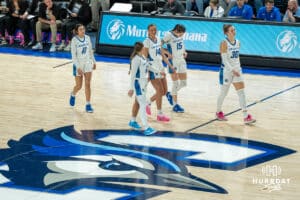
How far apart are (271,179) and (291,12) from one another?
392 inches

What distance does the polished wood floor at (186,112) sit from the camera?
10.6 metres

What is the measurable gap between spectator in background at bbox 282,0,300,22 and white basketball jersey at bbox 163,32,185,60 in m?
6.08

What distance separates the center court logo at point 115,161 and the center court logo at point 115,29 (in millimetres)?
7774

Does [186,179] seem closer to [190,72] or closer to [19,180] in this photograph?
[19,180]

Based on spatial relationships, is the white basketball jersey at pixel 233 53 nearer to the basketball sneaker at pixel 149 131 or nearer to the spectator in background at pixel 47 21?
the basketball sneaker at pixel 149 131

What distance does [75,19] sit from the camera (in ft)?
Answer: 71.5

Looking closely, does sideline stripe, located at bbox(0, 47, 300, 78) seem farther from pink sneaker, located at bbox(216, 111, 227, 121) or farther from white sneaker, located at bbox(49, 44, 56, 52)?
pink sneaker, located at bbox(216, 111, 227, 121)

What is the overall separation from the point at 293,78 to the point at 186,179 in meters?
8.38

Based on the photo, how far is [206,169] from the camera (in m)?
11.0

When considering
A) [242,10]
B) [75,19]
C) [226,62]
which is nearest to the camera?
[226,62]

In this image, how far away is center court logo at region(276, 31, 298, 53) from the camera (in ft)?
62.0

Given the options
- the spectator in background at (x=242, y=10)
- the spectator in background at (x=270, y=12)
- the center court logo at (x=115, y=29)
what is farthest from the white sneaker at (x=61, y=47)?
the spectator in background at (x=270, y=12)

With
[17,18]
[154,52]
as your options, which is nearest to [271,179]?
Result: [154,52]

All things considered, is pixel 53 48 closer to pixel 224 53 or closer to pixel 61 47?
pixel 61 47
